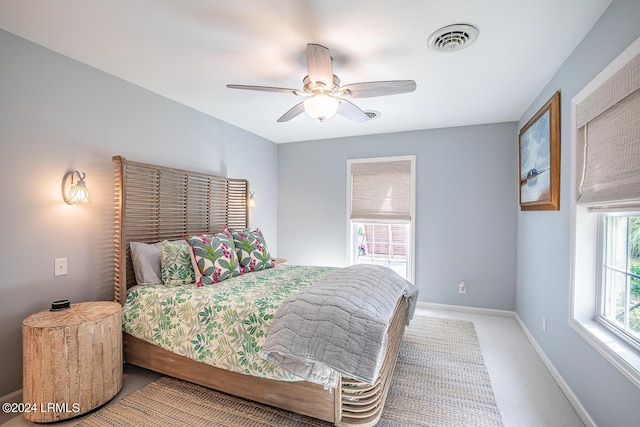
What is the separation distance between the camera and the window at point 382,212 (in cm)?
427

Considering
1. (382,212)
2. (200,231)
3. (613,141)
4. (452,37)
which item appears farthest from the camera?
(382,212)

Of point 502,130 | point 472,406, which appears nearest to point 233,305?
point 472,406

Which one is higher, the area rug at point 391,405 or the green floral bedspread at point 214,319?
the green floral bedspread at point 214,319

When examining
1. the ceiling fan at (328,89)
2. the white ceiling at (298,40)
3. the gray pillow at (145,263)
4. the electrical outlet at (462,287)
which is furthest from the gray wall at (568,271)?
the gray pillow at (145,263)

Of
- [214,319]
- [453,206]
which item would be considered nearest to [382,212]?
[453,206]

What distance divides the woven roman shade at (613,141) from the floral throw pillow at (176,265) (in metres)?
2.98

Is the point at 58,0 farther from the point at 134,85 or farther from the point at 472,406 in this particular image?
the point at 472,406

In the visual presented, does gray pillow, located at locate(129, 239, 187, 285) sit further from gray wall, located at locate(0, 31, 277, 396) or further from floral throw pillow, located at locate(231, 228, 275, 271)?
floral throw pillow, located at locate(231, 228, 275, 271)

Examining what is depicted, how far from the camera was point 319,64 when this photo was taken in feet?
6.11

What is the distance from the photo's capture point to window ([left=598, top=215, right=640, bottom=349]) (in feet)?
5.51

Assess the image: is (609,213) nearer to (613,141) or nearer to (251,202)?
(613,141)

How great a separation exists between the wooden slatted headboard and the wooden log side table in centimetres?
53

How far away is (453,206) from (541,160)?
1400mm

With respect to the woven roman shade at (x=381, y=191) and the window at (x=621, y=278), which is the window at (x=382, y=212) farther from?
the window at (x=621, y=278)
